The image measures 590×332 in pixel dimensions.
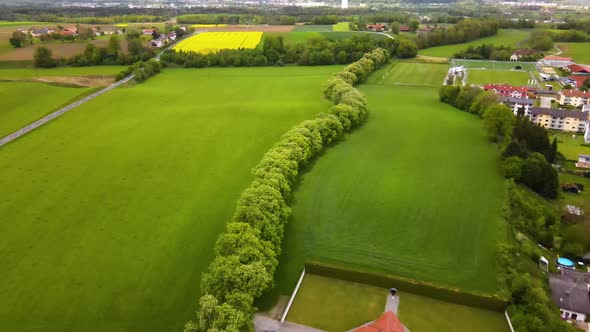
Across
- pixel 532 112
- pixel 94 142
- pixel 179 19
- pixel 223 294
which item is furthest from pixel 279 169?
pixel 179 19

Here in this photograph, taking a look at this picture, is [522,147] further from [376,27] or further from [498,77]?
[376,27]

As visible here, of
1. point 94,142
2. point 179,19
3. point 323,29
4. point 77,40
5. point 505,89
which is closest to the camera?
point 94,142

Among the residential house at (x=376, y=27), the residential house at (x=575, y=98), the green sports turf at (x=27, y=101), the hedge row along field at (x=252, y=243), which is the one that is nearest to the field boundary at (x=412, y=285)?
the hedge row along field at (x=252, y=243)

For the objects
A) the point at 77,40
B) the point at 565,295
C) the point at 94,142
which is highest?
the point at 77,40

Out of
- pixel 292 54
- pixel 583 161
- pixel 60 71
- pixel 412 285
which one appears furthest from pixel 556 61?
pixel 60 71

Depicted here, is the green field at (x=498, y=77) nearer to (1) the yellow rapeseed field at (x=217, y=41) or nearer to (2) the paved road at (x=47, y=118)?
(1) the yellow rapeseed field at (x=217, y=41)

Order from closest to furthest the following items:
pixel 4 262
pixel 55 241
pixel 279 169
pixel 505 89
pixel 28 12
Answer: pixel 4 262 → pixel 55 241 → pixel 279 169 → pixel 505 89 → pixel 28 12

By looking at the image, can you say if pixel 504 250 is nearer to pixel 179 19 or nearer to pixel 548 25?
pixel 548 25

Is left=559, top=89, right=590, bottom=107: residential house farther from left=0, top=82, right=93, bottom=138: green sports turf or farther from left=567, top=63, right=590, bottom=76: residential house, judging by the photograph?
left=0, top=82, right=93, bottom=138: green sports turf

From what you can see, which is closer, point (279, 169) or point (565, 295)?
point (565, 295)
